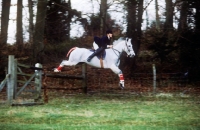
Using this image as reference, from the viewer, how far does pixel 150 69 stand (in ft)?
76.8

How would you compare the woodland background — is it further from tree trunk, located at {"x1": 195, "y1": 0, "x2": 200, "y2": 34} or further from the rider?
the rider

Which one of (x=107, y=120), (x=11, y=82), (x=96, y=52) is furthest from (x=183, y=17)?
(x=107, y=120)

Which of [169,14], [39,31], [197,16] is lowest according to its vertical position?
[39,31]

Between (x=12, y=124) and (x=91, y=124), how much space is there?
167cm

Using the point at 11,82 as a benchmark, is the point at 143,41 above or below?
above

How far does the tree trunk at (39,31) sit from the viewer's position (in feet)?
73.9

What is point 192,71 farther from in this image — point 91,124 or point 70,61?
point 91,124

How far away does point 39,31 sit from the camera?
2273 centimetres

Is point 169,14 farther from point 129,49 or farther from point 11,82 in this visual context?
point 11,82

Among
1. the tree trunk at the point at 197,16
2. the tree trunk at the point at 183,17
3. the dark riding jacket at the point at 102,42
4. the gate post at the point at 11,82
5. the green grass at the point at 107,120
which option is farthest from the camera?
the tree trunk at the point at 183,17

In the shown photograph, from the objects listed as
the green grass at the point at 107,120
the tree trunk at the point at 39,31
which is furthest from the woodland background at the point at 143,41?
the green grass at the point at 107,120

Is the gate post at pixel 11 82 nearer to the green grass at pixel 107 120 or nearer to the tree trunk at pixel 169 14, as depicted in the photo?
the green grass at pixel 107 120

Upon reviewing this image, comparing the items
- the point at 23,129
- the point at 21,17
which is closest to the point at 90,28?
the point at 21,17

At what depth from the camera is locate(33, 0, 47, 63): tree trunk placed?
22.5 meters
